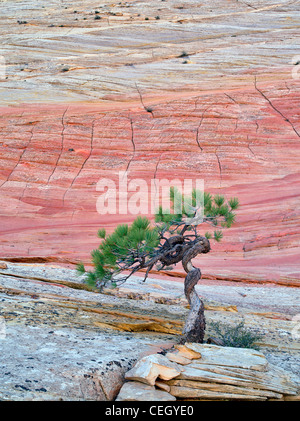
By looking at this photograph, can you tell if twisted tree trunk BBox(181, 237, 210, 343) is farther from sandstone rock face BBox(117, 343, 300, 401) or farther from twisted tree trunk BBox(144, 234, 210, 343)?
sandstone rock face BBox(117, 343, 300, 401)

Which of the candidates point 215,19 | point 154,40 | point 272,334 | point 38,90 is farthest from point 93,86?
point 272,334

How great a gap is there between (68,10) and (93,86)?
11.4m

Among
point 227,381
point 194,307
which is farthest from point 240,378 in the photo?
point 194,307

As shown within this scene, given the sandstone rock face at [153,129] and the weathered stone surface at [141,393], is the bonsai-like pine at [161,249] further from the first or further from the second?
the sandstone rock face at [153,129]

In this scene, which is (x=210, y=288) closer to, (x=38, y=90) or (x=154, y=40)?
(x=38, y=90)

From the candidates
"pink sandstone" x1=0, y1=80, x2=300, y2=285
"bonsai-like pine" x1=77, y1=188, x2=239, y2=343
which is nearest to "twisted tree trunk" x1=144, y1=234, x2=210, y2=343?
"bonsai-like pine" x1=77, y1=188, x2=239, y2=343

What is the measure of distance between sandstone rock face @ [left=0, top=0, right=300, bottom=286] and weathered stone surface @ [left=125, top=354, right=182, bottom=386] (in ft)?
27.7

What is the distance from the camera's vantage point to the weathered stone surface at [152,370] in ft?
14.6

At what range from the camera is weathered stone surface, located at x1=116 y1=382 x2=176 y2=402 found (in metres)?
4.26

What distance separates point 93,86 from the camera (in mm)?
20656

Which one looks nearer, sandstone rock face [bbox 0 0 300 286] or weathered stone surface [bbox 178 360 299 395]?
weathered stone surface [bbox 178 360 299 395]

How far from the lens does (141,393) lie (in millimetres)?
4316

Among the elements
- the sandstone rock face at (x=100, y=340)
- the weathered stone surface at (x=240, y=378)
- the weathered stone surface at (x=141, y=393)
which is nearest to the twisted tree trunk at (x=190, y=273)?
the sandstone rock face at (x=100, y=340)

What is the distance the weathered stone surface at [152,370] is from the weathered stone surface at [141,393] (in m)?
0.06
